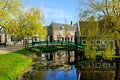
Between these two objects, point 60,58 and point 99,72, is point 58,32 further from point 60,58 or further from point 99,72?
point 99,72

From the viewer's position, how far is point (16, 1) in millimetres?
29828

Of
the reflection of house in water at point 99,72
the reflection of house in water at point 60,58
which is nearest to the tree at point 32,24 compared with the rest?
the reflection of house in water at point 60,58

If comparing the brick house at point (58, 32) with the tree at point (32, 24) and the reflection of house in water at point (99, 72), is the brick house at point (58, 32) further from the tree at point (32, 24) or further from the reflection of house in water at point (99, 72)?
the reflection of house in water at point (99, 72)

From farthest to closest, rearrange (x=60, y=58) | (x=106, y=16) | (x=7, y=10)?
(x=60, y=58) < (x=7, y=10) < (x=106, y=16)

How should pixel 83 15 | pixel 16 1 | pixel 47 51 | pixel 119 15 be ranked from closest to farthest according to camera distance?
pixel 119 15
pixel 83 15
pixel 16 1
pixel 47 51

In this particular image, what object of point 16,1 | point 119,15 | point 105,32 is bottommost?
point 105,32

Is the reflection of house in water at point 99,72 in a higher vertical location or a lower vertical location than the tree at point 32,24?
lower

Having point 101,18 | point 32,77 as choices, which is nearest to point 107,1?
point 101,18

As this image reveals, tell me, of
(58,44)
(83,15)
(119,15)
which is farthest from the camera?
(58,44)

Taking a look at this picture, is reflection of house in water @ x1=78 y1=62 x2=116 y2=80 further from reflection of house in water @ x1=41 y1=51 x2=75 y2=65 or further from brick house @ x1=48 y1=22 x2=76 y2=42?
brick house @ x1=48 y1=22 x2=76 y2=42

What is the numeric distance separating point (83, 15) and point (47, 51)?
114 ft

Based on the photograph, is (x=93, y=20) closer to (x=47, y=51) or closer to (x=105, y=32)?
(x=105, y=32)

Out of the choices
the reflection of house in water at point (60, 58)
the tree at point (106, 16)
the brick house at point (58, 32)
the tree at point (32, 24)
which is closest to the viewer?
the tree at point (106, 16)

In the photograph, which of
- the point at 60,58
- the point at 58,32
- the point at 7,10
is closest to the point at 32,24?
the point at 60,58
